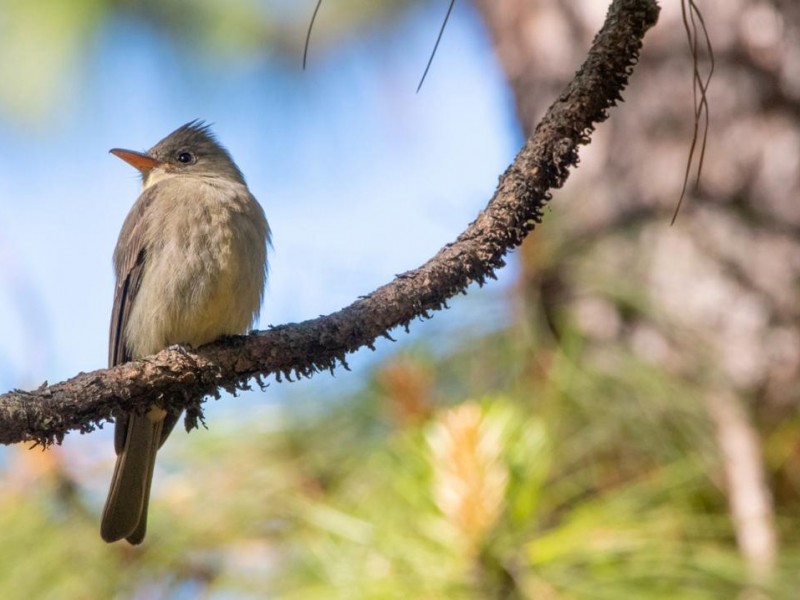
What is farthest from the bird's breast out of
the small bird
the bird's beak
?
the bird's beak

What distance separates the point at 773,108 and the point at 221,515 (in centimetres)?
273

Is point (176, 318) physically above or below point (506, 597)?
above

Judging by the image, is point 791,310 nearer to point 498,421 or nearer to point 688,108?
Result: point 688,108

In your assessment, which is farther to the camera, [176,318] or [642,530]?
[176,318]

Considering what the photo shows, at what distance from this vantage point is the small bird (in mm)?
3881

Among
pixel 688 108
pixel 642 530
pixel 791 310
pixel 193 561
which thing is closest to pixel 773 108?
pixel 688 108

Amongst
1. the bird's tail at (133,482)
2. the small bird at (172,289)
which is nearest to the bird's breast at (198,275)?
the small bird at (172,289)

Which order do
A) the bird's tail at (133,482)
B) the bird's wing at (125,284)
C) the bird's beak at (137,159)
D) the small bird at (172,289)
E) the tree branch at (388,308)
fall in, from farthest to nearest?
the bird's beak at (137,159)
the bird's wing at (125,284)
the small bird at (172,289)
the bird's tail at (133,482)
the tree branch at (388,308)

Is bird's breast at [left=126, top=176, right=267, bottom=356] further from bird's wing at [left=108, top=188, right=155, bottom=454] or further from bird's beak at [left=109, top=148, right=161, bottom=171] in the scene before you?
bird's beak at [left=109, top=148, right=161, bottom=171]

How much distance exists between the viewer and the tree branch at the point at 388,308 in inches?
85.6

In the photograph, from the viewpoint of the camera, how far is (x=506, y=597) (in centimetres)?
337

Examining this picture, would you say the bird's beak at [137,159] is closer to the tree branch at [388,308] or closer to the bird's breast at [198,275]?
the bird's breast at [198,275]

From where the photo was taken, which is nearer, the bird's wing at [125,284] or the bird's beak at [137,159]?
the bird's wing at [125,284]

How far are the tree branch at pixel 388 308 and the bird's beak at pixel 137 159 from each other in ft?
8.99
